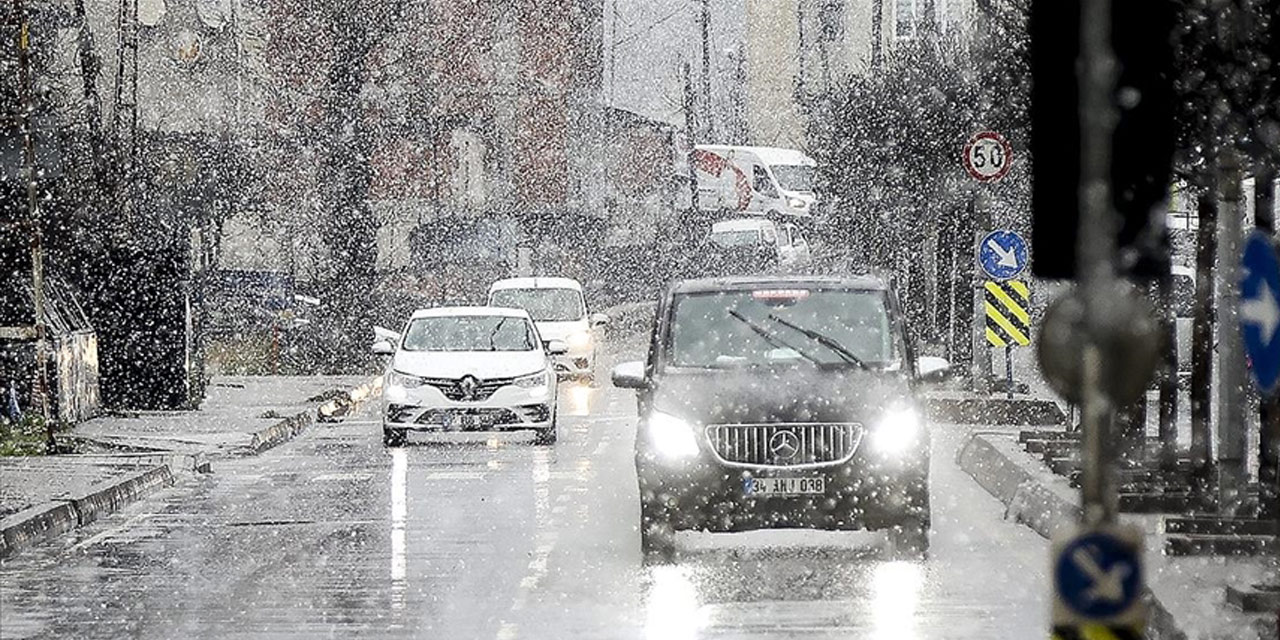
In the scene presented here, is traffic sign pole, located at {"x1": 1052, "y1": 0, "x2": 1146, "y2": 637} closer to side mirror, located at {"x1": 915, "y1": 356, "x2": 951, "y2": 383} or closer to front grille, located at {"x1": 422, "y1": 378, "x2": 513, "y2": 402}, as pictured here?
side mirror, located at {"x1": 915, "y1": 356, "x2": 951, "y2": 383}

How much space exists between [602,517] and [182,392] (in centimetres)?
1540

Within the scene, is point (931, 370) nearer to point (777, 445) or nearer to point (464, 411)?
point (777, 445)

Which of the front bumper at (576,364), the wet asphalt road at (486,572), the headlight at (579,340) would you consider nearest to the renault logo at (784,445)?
the wet asphalt road at (486,572)

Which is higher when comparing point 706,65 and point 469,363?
point 706,65

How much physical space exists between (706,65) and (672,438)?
63.8m

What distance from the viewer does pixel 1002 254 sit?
2834 centimetres

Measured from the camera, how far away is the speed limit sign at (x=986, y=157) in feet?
92.9

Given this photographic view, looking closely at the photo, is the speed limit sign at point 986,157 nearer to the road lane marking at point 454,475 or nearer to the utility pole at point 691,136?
the road lane marking at point 454,475

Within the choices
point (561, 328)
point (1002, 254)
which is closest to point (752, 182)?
point (561, 328)

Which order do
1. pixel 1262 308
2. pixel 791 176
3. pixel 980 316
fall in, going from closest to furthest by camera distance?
pixel 1262 308
pixel 980 316
pixel 791 176

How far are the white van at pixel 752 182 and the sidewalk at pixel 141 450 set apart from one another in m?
25.5

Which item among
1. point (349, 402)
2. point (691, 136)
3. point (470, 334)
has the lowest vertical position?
point (349, 402)

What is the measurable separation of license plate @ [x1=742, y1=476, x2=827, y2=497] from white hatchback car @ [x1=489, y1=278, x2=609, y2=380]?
76.3ft

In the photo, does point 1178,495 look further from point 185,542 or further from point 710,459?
point 185,542
